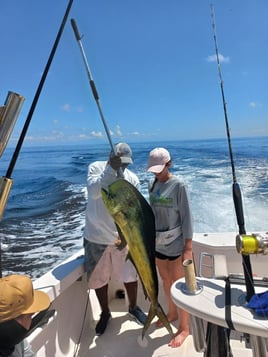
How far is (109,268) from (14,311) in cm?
124

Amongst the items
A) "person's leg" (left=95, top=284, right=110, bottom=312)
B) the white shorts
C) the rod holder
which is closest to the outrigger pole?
the rod holder

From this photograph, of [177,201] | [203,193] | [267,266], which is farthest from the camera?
[203,193]

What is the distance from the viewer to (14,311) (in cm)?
117

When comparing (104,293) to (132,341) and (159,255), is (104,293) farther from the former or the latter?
(159,255)

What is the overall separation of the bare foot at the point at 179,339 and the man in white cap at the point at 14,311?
1189mm

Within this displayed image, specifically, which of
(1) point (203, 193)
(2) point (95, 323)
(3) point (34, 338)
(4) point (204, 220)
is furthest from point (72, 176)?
(3) point (34, 338)

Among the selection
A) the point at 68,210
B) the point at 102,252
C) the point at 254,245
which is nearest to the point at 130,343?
the point at 102,252

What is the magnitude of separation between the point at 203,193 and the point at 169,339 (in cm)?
600

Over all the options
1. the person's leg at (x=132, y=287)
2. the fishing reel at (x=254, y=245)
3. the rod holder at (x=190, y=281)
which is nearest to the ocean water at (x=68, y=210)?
the person's leg at (x=132, y=287)

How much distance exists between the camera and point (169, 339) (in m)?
2.24

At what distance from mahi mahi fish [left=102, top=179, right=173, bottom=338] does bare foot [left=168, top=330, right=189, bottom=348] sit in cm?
60

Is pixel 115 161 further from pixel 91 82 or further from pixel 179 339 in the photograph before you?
pixel 179 339

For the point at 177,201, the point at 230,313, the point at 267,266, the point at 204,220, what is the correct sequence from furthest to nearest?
the point at 204,220 < the point at 267,266 < the point at 177,201 < the point at 230,313

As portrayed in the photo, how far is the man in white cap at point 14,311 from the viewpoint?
45.5 inches
